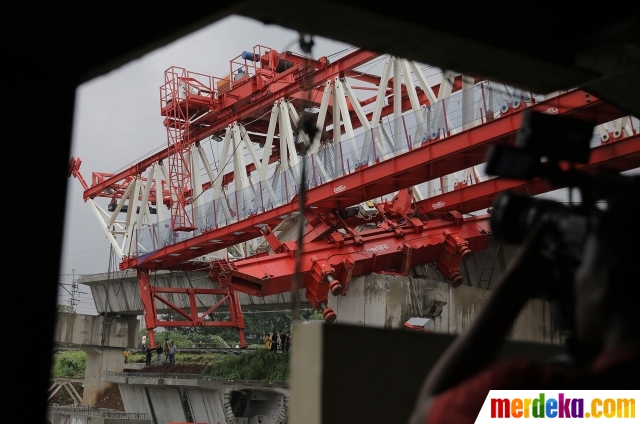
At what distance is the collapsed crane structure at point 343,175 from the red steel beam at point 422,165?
0.10ft

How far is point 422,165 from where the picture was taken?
17.8 metres

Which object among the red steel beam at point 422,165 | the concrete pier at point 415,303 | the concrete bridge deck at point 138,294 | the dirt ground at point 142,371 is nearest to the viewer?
the red steel beam at point 422,165

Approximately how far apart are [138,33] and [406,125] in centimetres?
1512

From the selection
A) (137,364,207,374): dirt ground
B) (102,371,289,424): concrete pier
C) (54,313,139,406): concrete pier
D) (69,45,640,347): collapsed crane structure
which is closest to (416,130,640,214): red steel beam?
(69,45,640,347): collapsed crane structure

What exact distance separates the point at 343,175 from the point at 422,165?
262 centimetres

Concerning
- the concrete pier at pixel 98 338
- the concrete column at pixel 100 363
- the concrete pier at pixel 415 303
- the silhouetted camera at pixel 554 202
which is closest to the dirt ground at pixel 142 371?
the concrete pier at pixel 98 338

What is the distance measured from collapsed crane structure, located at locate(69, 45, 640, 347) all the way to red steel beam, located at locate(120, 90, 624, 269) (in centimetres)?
3

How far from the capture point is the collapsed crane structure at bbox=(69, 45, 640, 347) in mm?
16469

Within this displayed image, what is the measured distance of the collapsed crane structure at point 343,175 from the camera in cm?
1647

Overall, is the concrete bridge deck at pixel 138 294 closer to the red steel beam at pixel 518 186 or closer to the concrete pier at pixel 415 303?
the red steel beam at pixel 518 186

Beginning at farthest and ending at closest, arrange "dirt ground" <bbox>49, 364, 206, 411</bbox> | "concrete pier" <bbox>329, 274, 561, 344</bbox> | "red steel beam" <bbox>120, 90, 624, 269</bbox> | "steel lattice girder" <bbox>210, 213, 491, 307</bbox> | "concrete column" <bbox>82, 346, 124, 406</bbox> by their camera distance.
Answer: "concrete column" <bbox>82, 346, 124, 406</bbox>
"dirt ground" <bbox>49, 364, 206, 411</bbox>
"steel lattice girder" <bbox>210, 213, 491, 307</bbox>
"concrete pier" <bbox>329, 274, 561, 344</bbox>
"red steel beam" <bbox>120, 90, 624, 269</bbox>

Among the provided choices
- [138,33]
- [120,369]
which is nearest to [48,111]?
[138,33]

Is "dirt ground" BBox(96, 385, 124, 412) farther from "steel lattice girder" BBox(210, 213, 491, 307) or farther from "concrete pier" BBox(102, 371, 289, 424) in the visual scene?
"steel lattice girder" BBox(210, 213, 491, 307)

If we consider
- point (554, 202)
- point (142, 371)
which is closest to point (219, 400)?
point (142, 371)
